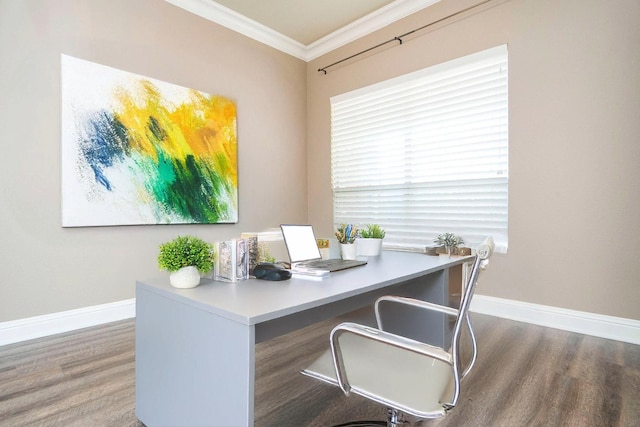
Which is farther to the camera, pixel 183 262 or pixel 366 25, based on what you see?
pixel 366 25

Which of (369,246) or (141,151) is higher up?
(141,151)

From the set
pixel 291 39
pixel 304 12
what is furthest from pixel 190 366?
pixel 291 39

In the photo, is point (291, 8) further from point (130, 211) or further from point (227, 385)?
point (227, 385)

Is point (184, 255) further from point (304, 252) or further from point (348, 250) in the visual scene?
point (348, 250)

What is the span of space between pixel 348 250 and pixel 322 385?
0.73m

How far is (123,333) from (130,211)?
99 cm

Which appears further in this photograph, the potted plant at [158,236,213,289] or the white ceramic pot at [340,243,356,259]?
the white ceramic pot at [340,243,356,259]

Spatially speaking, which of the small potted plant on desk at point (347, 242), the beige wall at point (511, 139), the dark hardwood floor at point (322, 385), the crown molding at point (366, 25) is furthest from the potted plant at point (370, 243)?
the crown molding at point (366, 25)

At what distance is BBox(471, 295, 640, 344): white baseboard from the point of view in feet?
7.92

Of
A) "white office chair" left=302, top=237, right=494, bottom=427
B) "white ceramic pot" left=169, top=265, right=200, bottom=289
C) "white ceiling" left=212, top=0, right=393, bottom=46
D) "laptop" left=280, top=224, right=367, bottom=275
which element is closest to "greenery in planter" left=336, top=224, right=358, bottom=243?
"laptop" left=280, top=224, right=367, bottom=275

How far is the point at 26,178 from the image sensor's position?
2.46 m

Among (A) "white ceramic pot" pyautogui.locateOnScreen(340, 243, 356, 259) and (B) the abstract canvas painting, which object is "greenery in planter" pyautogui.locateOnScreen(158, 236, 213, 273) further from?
(B) the abstract canvas painting

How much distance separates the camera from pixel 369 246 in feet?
7.07

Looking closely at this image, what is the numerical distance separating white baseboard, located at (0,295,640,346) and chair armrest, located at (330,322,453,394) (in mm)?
2345
